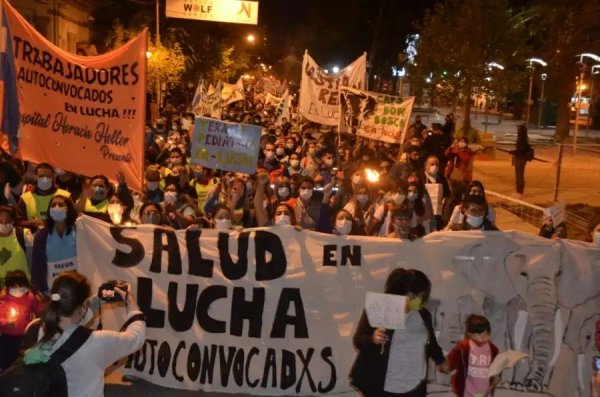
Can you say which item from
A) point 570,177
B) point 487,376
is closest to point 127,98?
point 487,376

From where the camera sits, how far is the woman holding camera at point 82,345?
3463mm

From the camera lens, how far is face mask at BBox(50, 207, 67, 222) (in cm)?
612

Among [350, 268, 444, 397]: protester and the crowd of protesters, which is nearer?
[350, 268, 444, 397]: protester

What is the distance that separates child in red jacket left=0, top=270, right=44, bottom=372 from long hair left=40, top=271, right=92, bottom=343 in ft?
6.39

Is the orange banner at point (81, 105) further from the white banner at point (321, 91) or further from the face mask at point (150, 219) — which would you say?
the white banner at point (321, 91)

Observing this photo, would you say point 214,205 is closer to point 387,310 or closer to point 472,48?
point 387,310

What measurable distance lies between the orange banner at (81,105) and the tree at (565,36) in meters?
27.0

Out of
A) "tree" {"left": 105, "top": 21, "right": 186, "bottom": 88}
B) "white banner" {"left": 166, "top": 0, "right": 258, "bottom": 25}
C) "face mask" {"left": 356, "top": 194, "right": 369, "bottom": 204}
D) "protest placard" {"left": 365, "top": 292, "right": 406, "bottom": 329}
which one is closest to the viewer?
"protest placard" {"left": 365, "top": 292, "right": 406, "bottom": 329}

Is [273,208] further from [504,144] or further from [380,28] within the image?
[380,28]

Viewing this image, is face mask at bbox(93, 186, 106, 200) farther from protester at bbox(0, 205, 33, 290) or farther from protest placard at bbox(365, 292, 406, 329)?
protest placard at bbox(365, 292, 406, 329)

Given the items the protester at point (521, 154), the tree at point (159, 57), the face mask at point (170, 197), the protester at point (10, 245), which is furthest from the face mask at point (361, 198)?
the tree at point (159, 57)

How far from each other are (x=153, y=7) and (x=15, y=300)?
32.4 metres

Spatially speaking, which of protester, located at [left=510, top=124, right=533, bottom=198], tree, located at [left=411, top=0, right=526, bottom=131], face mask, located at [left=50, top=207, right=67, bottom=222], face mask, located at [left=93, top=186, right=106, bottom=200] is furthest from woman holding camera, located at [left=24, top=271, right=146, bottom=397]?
tree, located at [left=411, top=0, right=526, bottom=131]

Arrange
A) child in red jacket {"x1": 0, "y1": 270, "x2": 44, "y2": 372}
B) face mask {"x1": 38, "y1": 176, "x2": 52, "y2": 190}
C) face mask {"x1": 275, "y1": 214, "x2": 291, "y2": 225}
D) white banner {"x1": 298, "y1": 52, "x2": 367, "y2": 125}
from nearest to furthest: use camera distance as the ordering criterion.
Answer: child in red jacket {"x1": 0, "y1": 270, "x2": 44, "y2": 372}, face mask {"x1": 275, "y1": 214, "x2": 291, "y2": 225}, face mask {"x1": 38, "y1": 176, "x2": 52, "y2": 190}, white banner {"x1": 298, "y1": 52, "x2": 367, "y2": 125}
